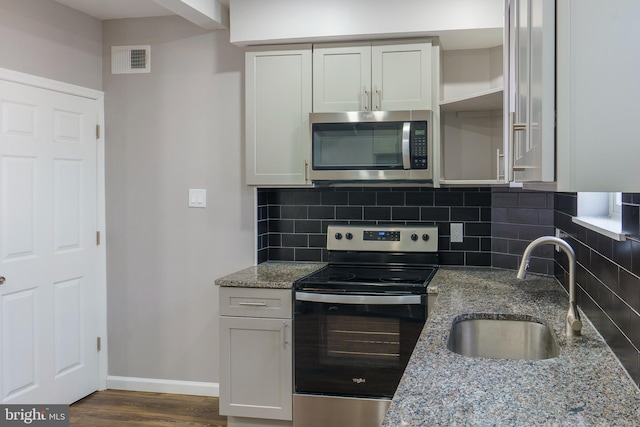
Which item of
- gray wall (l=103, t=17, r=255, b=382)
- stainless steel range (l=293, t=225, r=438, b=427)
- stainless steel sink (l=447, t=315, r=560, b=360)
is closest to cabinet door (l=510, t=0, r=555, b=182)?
stainless steel sink (l=447, t=315, r=560, b=360)

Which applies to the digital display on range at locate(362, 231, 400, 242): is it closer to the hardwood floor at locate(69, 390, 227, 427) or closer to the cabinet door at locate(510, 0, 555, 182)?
the hardwood floor at locate(69, 390, 227, 427)

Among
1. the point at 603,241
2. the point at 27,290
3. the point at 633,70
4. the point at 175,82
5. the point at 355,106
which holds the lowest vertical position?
the point at 27,290

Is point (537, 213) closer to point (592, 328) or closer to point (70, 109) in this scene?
point (592, 328)

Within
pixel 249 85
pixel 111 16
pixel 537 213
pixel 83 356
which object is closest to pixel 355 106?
pixel 249 85

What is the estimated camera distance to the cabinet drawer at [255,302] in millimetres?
3053

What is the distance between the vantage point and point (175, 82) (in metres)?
3.74

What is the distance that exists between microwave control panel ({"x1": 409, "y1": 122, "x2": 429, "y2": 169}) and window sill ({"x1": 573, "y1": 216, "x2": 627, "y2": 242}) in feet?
3.59

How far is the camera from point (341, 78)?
326 cm

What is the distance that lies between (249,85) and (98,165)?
3.98ft

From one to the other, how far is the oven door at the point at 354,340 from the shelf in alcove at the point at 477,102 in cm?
105

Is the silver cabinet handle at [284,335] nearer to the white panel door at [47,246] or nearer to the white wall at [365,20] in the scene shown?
the white panel door at [47,246]

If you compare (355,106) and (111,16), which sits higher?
(111,16)

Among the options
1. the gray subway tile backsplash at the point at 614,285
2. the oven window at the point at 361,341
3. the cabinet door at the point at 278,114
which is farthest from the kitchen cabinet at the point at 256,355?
the gray subway tile backsplash at the point at 614,285

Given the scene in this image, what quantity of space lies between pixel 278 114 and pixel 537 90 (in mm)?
2388
